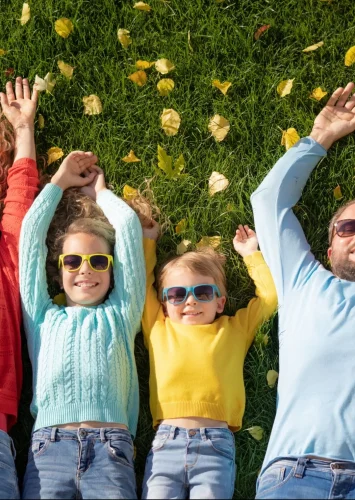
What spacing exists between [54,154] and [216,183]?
114 cm

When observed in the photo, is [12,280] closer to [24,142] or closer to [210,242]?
[24,142]

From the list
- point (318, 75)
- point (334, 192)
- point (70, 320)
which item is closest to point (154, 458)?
point (70, 320)

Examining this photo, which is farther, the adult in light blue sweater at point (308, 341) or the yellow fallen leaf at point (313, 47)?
the yellow fallen leaf at point (313, 47)

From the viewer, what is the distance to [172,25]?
5.36 meters

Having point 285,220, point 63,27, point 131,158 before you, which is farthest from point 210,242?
point 63,27

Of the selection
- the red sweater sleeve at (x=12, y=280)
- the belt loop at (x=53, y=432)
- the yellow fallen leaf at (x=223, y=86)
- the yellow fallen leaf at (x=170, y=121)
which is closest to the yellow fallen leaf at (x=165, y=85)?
the yellow fallen leaf at (x=170, y=121)

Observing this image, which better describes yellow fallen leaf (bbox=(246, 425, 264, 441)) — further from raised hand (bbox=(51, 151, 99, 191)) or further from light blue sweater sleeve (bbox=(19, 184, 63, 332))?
raised hand (bbox=(51, 151, 99, 191))

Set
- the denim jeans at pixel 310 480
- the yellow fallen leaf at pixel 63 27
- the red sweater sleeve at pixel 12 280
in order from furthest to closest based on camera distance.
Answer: the yellow fallen leaf at pixel 63 27 < the red sweater sleeve at pixel 12 280 < the denim jeans at pixel 310 480

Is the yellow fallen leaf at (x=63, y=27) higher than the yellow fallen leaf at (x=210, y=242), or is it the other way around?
the yellow fallen leaf at (x=63, y=27)

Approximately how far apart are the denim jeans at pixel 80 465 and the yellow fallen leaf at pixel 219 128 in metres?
2.11

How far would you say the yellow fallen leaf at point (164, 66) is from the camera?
208 inches

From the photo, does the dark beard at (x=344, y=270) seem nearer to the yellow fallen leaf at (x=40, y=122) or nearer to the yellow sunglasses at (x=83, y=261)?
the yellow sunglasses at (x=83, y=261)

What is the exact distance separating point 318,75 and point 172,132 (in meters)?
1.11

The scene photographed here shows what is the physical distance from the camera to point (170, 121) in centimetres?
521
